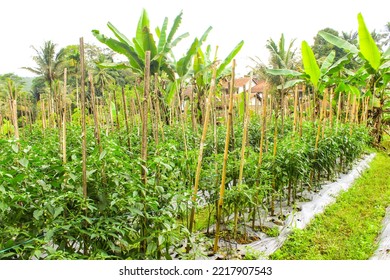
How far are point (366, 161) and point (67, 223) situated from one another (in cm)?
596

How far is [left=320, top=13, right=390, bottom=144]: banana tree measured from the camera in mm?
5574

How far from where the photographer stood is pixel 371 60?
6000mm

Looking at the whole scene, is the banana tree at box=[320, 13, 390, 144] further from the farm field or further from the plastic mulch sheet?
the plastic mulch sheet

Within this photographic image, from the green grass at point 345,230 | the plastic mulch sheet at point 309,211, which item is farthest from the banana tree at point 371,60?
the green grass at point 345,230

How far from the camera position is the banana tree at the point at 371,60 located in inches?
219

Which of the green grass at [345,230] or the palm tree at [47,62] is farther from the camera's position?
the palm tree at [47,62]

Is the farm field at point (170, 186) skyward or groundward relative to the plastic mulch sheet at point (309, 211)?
skyward

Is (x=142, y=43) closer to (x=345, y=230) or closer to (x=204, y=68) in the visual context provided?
(x=204, y=68)

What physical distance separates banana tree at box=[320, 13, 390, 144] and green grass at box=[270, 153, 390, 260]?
238 centimetres

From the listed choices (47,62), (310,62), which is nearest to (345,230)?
(310,62)

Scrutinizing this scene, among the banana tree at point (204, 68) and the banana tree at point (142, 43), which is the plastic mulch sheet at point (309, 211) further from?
the banana tree at point (142, 43)

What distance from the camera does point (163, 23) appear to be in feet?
16.4

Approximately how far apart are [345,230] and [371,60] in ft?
12.8

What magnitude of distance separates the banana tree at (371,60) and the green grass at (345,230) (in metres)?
2.38
